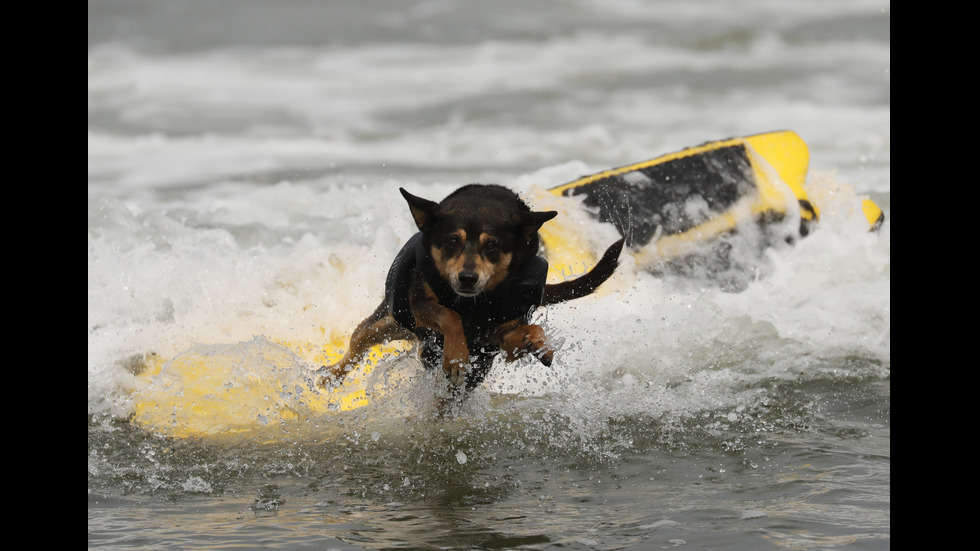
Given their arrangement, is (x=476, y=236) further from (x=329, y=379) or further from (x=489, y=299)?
(x=329, y=379)

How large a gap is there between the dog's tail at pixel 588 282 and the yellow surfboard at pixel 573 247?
105cm

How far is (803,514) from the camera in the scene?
3.77 meters

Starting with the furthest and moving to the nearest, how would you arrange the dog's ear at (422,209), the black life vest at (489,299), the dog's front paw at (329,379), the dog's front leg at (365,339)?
the dog's front paw at (329,379), the dog's front leg at (365,339), the black life vest at (489,299), the dog's ear at (422,209)

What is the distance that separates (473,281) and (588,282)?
891 mm

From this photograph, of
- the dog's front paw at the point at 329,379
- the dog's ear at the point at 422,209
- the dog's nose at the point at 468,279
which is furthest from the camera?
the dog's front paw at the point at 329,379

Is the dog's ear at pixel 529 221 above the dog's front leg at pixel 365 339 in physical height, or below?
above

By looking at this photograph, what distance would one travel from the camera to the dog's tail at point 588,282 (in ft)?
16.2

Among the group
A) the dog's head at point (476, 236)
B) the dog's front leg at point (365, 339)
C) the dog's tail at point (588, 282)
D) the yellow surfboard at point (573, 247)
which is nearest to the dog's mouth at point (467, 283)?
the dog's head at point (476, 236)

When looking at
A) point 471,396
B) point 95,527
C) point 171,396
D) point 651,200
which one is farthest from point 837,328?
point 95,527

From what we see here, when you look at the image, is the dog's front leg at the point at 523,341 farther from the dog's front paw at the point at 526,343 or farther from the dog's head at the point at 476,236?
the dog's head at the point at 476,236

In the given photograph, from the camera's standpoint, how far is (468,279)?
4.38 meters

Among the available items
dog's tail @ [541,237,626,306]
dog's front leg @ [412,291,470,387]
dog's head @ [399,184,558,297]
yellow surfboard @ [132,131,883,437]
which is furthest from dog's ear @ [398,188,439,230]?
yellow surfboard @ [132,131,883,437]

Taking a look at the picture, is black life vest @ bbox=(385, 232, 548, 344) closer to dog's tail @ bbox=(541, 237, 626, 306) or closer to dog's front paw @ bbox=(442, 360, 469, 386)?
dog's tail @ bbox=(541, 237, 626, 306)

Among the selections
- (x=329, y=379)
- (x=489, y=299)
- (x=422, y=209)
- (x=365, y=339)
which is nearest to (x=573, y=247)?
(x=365, y=339)
